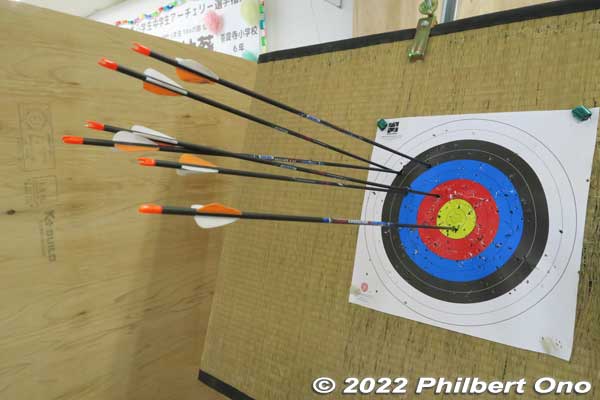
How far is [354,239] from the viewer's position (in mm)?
626

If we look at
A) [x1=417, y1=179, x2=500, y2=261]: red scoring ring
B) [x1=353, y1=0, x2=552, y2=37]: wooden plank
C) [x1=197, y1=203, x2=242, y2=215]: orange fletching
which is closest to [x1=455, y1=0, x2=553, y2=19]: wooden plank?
[x1=353, y1=0, x2=552, y2=37]: wooden plank

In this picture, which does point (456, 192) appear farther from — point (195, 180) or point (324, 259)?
point (195, 180)

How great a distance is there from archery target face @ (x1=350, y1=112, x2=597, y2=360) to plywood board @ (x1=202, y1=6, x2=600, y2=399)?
0.08ft

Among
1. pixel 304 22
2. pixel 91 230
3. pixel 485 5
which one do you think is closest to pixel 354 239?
pixel 91 230

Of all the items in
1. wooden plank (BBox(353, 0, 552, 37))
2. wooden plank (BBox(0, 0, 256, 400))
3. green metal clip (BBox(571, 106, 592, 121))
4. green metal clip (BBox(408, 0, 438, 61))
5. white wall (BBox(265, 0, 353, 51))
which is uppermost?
white wall (BBox(265, 0, 353, 51))

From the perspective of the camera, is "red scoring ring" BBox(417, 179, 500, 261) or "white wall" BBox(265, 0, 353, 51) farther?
"white wall" BBox(265, 0, 353, 51)

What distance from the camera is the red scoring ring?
51cm

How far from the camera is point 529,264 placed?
47cm

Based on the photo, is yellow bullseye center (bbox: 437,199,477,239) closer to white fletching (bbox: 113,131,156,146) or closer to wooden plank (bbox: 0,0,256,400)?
white fletching (bbox: 113,131,156,146)

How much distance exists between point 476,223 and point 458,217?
0.03m

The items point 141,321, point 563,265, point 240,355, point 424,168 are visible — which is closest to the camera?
point 563,265

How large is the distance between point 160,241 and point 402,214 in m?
A: 0.58

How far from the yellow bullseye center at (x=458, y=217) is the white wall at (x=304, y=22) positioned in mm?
965

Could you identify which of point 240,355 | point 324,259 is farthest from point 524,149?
point 240,355
